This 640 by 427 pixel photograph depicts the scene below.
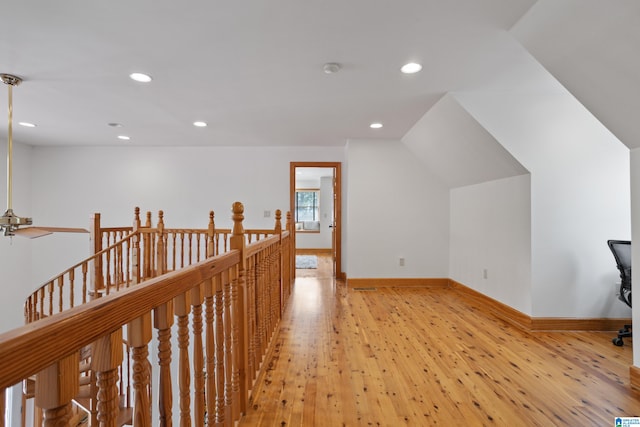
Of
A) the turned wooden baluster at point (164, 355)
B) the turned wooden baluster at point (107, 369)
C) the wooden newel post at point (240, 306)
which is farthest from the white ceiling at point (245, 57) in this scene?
the turned wooden baluster at point (107, 369)

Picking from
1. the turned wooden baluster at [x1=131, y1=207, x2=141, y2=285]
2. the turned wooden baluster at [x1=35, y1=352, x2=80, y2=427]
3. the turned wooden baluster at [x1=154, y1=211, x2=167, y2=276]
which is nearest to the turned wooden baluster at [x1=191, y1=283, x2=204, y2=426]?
the turned wooden baluster at [x1=35, y1=352, x2=80, y2=427]

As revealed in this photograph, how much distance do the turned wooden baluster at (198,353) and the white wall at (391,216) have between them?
12.6ft

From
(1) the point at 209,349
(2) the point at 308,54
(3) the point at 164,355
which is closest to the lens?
(3) the point at 164,355

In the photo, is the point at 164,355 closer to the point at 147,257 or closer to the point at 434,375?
the point at 434,375

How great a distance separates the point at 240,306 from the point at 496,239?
3.18 metres

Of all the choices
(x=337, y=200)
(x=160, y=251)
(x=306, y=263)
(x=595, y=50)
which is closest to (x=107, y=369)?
(x=595, y=50)

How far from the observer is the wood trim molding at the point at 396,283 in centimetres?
481

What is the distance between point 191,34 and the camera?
82.0 inches

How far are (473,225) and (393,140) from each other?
1750mm

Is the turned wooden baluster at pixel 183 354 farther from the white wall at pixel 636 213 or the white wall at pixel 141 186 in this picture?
the white wall at pixel 141 186

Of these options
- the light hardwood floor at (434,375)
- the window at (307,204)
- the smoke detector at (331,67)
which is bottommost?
the light hardwood floor at (434,375)

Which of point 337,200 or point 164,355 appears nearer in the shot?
point 164,355

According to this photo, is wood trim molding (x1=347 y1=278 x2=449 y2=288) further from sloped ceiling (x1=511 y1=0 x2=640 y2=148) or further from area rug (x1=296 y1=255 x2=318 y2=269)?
sloped ceiling (x1=511 y1=0 x2=640 y2=148)

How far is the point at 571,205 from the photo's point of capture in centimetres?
299
